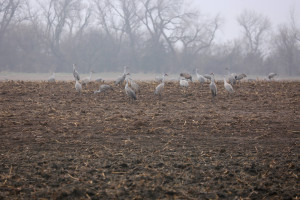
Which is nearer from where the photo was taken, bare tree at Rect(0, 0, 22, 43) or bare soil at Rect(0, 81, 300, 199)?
bare soil at Rect(0, 81, 300, 199)

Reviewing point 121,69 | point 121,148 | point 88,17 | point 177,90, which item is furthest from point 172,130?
point 88,17

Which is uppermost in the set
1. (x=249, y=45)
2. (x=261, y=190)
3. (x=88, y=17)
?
(x=88, y=17)

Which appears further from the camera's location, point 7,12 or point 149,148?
point 7,12

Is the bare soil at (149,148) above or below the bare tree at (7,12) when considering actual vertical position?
below

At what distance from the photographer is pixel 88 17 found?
42500mm

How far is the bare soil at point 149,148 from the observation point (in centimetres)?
512

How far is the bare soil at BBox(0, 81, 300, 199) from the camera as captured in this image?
5.12 meters

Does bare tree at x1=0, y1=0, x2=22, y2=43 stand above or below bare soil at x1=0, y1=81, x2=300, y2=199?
above

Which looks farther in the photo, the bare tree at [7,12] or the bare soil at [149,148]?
the bare tree at [7,12]

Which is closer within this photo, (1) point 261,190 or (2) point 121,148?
(1) point 261,190

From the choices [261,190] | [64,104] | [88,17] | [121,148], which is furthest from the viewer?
[88,17]

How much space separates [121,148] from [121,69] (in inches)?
1313

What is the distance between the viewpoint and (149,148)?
Result: 6.83 metres

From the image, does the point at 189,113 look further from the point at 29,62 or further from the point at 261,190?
the point at 29,62
